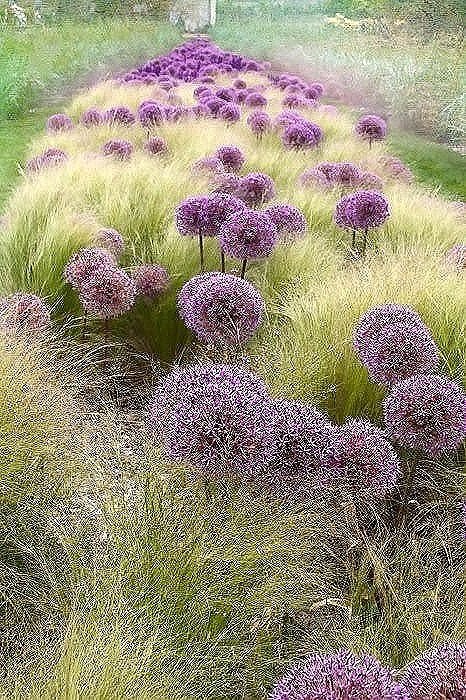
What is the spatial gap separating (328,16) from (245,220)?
9453 millimetres

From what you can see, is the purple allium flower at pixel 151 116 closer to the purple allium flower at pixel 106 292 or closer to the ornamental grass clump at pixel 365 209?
the ornamental grass clump at pixel 365 209

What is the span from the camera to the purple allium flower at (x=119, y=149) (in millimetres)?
4148

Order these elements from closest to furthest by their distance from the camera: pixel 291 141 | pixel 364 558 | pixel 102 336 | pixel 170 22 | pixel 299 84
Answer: pixel 364 558 < pixel 102 336 < pixel 291 141 < pixel 299 84 < pixel 170 22

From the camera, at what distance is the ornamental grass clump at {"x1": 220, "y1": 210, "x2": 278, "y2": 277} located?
214 centimetres

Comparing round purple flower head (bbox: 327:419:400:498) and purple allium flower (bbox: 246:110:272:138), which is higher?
round purple flower head (bbox: 327:419:400:498)

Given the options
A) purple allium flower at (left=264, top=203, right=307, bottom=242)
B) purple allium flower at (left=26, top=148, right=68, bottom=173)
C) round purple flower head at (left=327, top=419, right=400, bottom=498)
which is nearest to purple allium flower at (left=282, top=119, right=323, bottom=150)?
purple allium flower at (left=26, top=148, right=68, bottom=173)

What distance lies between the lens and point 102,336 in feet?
7.86

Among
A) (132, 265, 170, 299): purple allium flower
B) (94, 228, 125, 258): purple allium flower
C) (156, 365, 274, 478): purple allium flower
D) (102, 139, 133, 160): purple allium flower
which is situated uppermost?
(156, 365, 274, 478): purple allium flower

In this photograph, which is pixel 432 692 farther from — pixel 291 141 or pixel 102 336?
pixel 291 141

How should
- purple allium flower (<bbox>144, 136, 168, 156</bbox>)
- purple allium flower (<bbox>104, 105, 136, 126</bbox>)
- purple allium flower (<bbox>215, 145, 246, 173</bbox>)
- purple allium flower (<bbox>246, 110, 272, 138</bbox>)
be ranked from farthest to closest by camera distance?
purple allium flower (<bbox>104, 105, 136, 126</bbox>), purple allium flower (<bbox>246, 110, 272, 138</bbox>), purple allium flower (<bbox>144, 136, 168, 156</bbox>), purple allium flower (<bbox>215, 145, 246, 173</bbox>)

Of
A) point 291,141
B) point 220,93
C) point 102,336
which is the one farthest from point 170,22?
point 102,336

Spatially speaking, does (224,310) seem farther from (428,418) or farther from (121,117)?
(121,117)

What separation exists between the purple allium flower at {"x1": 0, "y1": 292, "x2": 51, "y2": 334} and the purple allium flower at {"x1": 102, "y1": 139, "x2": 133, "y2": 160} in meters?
2.22

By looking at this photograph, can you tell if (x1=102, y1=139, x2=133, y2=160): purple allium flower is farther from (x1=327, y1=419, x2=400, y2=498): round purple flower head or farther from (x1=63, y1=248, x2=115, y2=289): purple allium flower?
(x1=327, y1=419, x2=400, y2=498): round purple flower head
